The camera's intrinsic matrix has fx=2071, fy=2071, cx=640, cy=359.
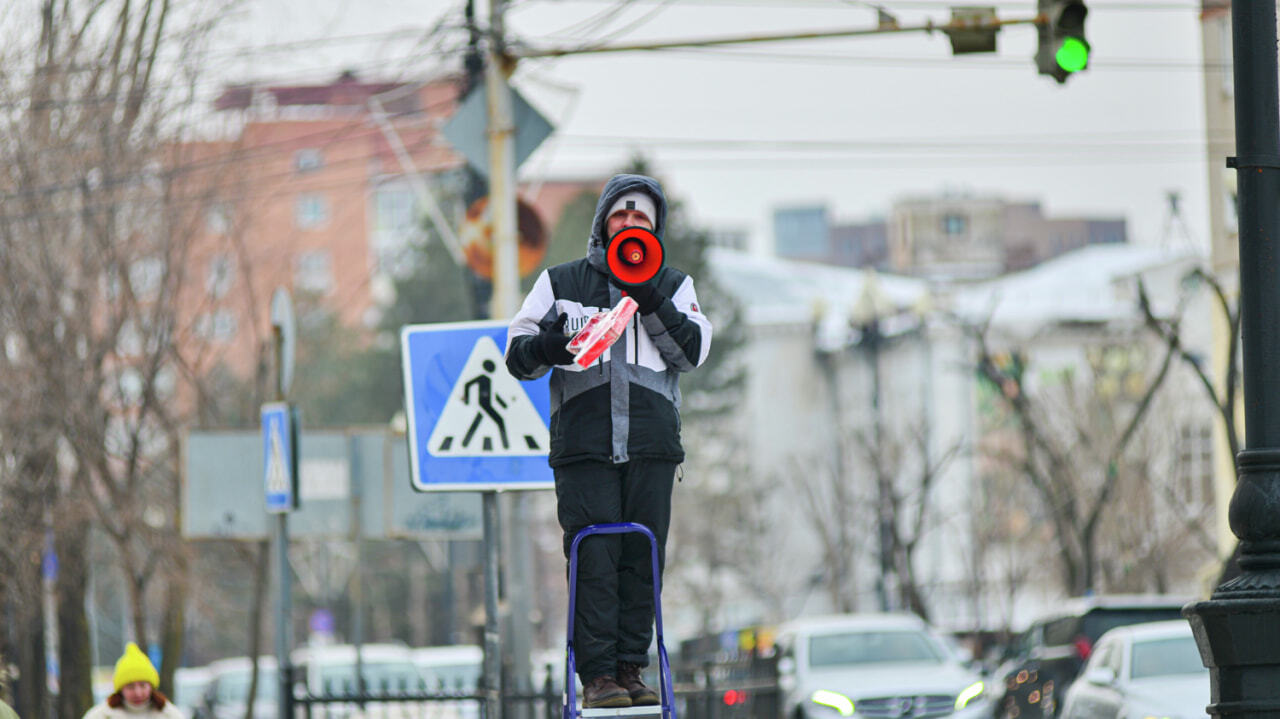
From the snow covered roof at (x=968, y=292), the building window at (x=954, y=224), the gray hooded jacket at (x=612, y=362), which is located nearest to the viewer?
the gray hooded jacket at (x=612, y=362)

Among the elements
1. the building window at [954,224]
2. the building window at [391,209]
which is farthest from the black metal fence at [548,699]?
the building window at [954,224]

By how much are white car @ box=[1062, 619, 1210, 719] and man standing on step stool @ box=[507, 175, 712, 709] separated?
9.60 m

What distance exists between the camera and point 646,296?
6582mm

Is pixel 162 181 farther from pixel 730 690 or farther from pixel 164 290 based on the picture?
pixel 730 690

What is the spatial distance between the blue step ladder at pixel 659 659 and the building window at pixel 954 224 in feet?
409

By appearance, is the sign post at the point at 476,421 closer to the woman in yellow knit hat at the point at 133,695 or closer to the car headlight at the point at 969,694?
the woman in yellow knit hat at the point at 133,695

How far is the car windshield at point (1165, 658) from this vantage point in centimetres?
1650

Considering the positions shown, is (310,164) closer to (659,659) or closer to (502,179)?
(502,179)

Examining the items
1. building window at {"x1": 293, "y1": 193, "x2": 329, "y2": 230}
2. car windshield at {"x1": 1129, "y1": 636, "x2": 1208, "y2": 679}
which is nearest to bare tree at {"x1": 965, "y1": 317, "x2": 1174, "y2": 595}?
car windshield at {"x1": 1129, "y1": 636, "x2": 1208, "y2": 679}

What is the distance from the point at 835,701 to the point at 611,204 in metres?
13.0

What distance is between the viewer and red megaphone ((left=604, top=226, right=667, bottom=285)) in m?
6.56

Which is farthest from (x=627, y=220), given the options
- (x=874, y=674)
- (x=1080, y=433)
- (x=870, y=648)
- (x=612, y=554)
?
(x=1080, y=433)

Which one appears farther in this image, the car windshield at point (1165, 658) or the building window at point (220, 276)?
the building window at point (220, 276)

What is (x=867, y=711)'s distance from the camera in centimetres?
1898
